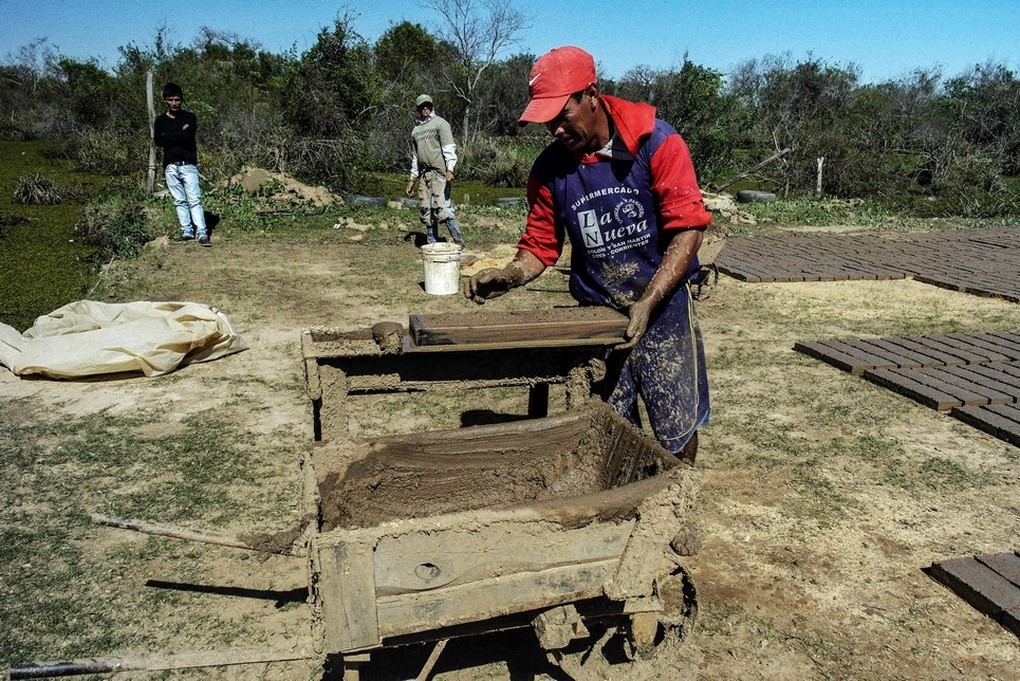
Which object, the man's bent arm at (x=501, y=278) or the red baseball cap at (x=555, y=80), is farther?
the man's bent arm at (x=501, y=278)

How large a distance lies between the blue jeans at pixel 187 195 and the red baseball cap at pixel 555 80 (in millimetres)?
7864

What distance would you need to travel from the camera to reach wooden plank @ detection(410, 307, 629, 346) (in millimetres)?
2740

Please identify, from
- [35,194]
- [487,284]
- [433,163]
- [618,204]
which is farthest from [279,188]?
[618,204]

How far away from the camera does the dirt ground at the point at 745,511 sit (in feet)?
9.30

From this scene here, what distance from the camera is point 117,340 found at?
17.8 ft

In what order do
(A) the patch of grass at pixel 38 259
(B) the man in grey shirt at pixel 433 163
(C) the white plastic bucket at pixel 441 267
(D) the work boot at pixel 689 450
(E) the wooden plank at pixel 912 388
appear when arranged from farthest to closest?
(B) the man in grey shirt at pixel 433 163 < (C) the white plastic bucket at pixel 441 267 < (A) the patch of grass at pixel 38 259 < (E) the wooden plank at pixel 912 388 < (D) the work boot at pixel 689 450

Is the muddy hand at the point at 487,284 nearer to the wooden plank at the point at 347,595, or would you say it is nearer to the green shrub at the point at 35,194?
the wooden plank at the point at 347,595

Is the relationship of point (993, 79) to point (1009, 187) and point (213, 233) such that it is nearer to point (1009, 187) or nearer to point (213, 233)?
point (1009, 187)

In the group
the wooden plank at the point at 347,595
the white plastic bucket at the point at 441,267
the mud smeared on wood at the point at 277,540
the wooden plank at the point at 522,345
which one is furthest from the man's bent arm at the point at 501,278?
the white plastic bucket at the point at 441,267

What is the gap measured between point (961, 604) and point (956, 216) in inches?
559

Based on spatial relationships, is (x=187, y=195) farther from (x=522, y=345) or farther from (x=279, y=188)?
(x=522, y=345)

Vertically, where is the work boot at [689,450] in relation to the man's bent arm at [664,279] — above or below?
below

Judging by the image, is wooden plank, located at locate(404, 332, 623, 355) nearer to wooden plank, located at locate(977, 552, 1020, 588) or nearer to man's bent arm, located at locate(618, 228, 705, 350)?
man's bent arm, located at locate(618, 228, 705, 350)

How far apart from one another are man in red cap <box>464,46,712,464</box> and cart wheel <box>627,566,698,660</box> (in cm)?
55
